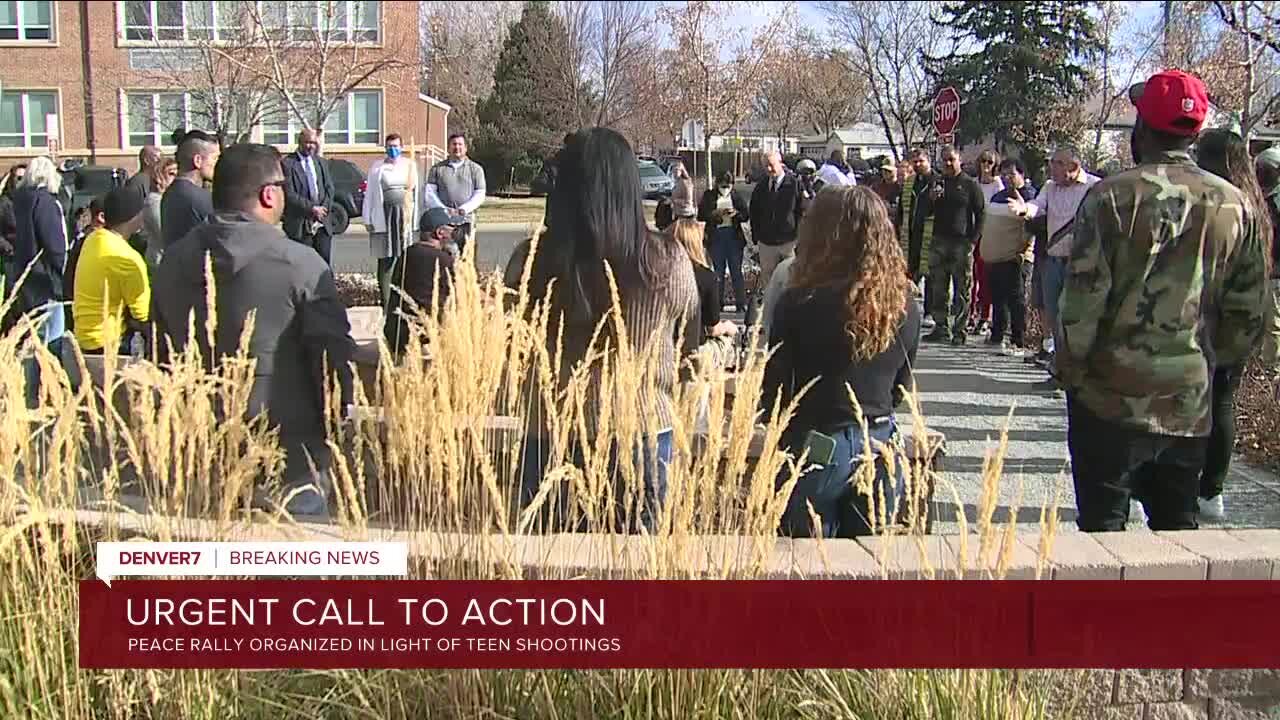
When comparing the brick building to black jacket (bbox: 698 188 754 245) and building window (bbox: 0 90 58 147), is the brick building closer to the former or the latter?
building window (bbox: 0 90 58 147)

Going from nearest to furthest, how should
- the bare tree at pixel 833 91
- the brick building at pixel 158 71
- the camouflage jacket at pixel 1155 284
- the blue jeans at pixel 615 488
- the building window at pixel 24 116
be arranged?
the blue jeans at pixel 615 488
the camouflage jacket at pixel 1155 284
the brick building at pixel 158 71
the building window at pixel 24 116
the bare tree at pixel 833 91

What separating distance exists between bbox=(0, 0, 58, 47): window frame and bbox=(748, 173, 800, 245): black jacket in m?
22.6

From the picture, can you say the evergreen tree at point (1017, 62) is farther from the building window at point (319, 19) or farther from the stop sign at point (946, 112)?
the stop sign at point (946, 112)

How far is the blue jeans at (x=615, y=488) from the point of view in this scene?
2.54m

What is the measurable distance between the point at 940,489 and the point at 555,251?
2.39 m

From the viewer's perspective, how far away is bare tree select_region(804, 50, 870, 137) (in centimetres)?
4378

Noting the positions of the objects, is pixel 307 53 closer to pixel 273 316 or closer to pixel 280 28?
pixel 280 28

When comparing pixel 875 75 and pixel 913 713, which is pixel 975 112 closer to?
pixel 875 75

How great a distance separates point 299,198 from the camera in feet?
33.0

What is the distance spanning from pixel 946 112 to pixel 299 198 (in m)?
6.88

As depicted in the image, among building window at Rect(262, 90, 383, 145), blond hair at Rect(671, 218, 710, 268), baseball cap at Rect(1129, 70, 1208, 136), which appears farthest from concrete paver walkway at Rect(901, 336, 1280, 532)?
building window at Rect(262, 90, 383, 145)

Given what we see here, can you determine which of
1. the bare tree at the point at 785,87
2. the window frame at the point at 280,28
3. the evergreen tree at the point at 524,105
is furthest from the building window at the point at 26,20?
the bare tree at the point at 785,87

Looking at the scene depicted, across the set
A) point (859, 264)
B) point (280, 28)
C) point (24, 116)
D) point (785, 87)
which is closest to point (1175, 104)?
point (859, 264)

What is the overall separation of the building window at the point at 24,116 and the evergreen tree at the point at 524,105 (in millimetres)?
11635
